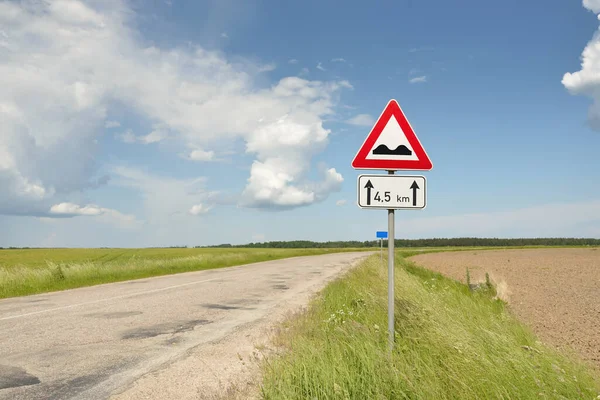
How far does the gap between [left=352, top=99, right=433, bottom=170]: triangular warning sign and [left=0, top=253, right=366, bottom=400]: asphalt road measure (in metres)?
3.38

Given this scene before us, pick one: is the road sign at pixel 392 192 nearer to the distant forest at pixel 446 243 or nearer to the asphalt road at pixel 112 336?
the asphalt road at pixel 112 336

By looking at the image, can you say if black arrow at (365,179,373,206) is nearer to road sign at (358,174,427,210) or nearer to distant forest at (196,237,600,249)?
road sign at (358,174,427,210)

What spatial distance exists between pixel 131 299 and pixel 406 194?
9.83 m

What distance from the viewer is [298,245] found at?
16038 cm

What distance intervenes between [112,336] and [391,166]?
5.75m

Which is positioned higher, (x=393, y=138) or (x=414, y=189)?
(x=393, y=138)

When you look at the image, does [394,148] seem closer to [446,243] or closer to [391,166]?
[391,166]

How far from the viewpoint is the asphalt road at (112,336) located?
16.6 feet

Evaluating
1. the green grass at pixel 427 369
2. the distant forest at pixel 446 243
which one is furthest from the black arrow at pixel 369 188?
the distant forest at pixel 446 243

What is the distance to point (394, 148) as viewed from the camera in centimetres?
507

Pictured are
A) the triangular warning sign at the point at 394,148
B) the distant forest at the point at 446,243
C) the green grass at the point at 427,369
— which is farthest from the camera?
the distant forest at the point at 446,243

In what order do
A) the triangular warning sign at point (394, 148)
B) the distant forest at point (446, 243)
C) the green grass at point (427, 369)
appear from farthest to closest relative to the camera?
the distant forest at point (446, 243) → the triangular warning sign at point (394, 148) → the green grass at point (427, 369)

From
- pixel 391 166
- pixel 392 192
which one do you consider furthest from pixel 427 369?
pixel 391 166

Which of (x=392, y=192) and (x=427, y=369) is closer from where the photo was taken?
(x=427, y=369)
